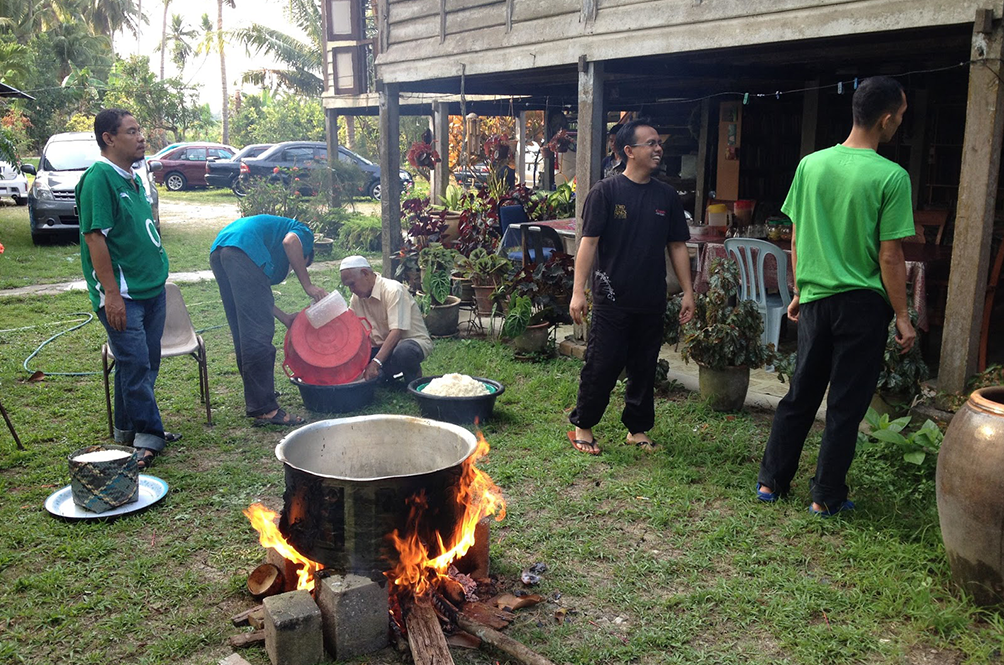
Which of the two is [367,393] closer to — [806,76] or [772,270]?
[772,270]

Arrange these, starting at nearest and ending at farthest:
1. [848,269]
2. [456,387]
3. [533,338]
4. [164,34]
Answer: [848,269], [456,387], [533,338], [164,34]

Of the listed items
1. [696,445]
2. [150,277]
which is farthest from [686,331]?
[150,277]

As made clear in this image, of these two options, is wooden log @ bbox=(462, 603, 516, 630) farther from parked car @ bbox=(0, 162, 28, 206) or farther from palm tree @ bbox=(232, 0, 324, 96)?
palm tree @ bbox=(232, 0, 324, 96)

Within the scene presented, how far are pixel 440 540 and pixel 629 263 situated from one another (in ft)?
7.63

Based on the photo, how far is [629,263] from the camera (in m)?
5.04

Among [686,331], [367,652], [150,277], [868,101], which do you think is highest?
[868,101]

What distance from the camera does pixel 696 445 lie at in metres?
5.45

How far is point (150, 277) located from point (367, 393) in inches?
69.0

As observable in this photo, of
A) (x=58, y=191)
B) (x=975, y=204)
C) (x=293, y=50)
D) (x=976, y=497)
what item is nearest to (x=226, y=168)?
(x=293, y=50)

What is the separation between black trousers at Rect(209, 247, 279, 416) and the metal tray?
116 cm

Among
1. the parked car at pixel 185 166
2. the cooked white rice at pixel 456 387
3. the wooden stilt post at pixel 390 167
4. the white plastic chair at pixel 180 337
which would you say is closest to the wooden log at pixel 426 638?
the cooked white rice at pixel 456 387

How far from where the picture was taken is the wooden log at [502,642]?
3082mm

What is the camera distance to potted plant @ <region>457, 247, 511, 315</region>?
8.45m

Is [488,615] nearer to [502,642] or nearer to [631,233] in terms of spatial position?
[502,642]
